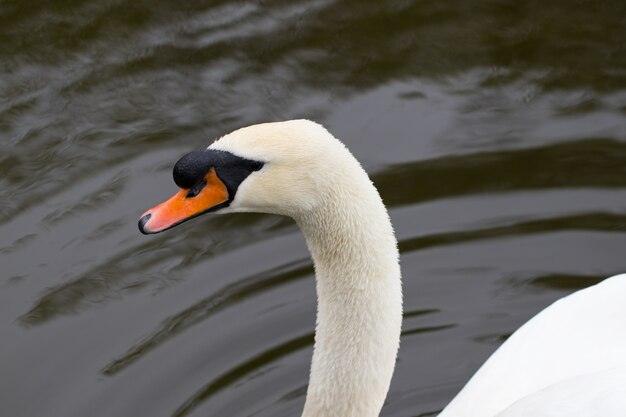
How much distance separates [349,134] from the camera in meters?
6.97

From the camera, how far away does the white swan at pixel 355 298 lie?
3.83 metres

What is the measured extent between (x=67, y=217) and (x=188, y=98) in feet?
4.01

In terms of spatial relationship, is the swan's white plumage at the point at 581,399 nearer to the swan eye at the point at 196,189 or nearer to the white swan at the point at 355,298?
the white swan at the point at 355,298

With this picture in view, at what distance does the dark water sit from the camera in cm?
567

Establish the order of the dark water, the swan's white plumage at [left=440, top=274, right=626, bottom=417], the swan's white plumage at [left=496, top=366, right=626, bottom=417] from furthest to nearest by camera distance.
Answer: the dark water → the swan's white plumage at [left=440, top=274, right=626, bottom=417] → the swan's white plumage at [left=496, top=366, right=626, bottom=417]

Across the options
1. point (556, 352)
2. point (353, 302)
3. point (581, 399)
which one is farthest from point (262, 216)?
point (581, 399)

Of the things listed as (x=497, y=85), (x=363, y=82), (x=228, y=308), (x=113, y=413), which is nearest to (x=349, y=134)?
(x=363, y=82)

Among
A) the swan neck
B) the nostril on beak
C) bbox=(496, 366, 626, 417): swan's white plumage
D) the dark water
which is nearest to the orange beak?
the nostril on beak

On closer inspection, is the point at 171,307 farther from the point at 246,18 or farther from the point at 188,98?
the point at 246,18

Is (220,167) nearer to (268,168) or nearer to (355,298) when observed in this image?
(268,168)

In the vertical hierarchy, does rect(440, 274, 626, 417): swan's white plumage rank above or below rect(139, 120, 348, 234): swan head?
below

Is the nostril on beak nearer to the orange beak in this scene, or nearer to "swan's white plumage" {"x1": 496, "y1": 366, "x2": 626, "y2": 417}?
the orange beak

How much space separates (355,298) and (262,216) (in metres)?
2.35

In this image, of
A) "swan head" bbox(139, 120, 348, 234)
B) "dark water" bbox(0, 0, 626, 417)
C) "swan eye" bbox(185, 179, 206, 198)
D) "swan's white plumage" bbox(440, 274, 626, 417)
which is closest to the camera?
"swan head" bbox(139, 120, 348, 234)
